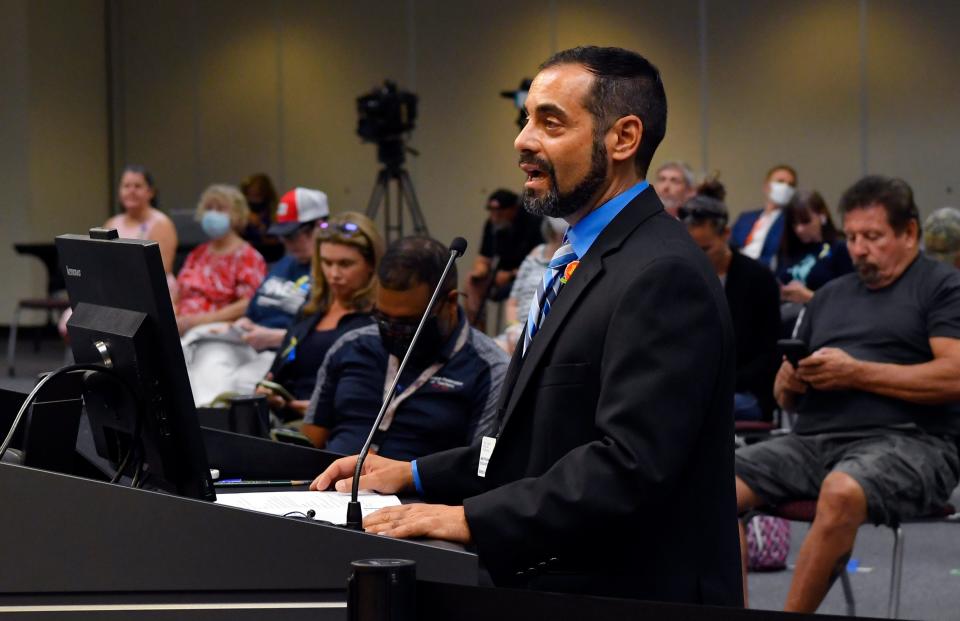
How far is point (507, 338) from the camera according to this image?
534 centimetres

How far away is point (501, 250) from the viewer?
7.72 m

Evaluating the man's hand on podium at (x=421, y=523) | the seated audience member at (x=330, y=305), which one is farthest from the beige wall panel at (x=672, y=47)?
the man's hand on podium at (x=421, y=523)

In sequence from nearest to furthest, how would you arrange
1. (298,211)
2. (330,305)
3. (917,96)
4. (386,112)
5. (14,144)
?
(330,305)
(298,211)
(386,112)
(917,96)
(14,144)

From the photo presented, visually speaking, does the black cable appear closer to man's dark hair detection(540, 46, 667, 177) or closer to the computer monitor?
the computer monitor

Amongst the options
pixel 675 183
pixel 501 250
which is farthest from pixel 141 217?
pixel 675 183

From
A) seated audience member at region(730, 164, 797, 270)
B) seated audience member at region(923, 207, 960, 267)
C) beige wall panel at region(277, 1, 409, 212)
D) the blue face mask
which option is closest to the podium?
seated audience member at region(923, 207, 960, 267)

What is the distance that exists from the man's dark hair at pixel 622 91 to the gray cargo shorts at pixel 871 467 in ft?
5.98

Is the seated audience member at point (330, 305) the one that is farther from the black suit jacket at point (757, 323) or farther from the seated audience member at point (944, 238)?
the seated audience member at point (944, 238)

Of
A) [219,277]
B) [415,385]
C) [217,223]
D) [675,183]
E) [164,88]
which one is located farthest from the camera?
[164,88]

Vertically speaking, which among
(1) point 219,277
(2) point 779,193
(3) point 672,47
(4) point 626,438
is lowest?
(1) point 219,277

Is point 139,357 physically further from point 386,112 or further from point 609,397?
point 386,112

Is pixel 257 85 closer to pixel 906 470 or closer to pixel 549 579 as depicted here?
pixel 906 470

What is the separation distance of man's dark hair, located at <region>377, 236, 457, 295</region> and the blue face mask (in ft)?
10.7

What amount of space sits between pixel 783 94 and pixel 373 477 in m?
8.78
